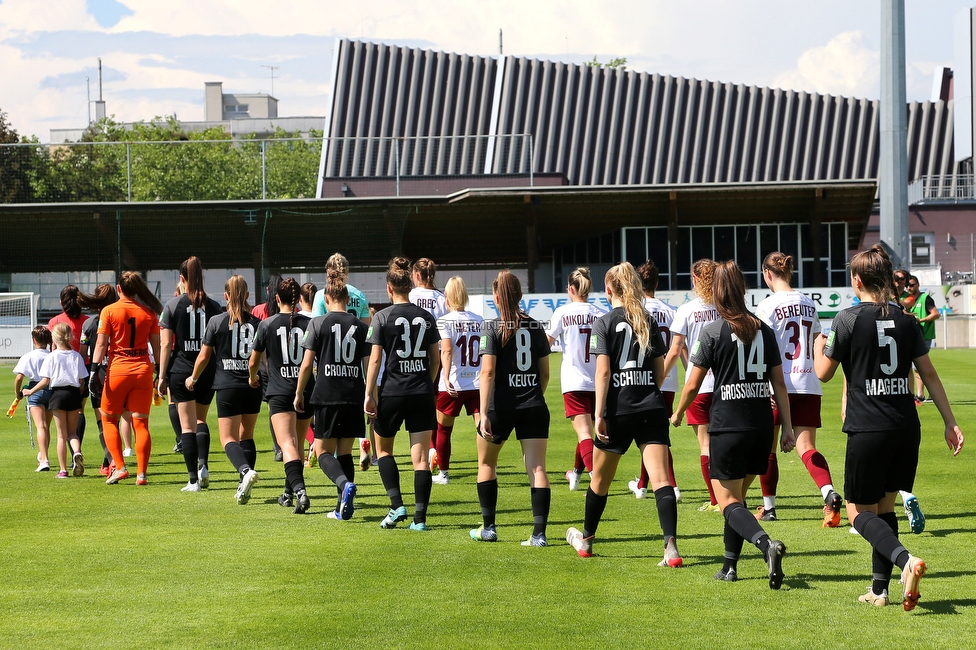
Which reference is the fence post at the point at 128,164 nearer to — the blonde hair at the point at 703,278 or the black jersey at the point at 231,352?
the black jersey at the point at 231,352

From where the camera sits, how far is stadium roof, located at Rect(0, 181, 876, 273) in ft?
109

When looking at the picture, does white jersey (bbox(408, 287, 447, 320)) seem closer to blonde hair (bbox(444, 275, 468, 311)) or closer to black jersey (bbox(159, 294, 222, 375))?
blonde hair (bbox(444, 275, 468, 311))

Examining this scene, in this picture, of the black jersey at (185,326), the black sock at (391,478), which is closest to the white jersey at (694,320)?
the black sock at (391,478)

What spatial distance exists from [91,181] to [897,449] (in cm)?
3663

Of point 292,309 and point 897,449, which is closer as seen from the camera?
point 897,449

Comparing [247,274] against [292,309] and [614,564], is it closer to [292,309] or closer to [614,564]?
[292,309]

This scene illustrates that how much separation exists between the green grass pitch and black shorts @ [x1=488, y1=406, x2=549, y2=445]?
75cm

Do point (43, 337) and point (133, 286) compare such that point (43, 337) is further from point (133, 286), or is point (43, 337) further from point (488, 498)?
point (488, 498)

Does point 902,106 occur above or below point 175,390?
above

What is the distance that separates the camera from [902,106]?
82.1ft

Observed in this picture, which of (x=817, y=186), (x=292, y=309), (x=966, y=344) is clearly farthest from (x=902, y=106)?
(x=292, y=309)

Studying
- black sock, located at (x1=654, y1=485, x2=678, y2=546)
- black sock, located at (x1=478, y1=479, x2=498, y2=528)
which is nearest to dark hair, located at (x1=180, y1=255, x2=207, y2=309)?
black sock, located at (x1=478, y1=479, x2=498, y2=528)

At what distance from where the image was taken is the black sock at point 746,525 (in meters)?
5.57

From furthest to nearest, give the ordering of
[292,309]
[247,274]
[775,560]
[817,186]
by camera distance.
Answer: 1. [247,274]
2. [817,186]
3. [292,309]
4. [775,560]
